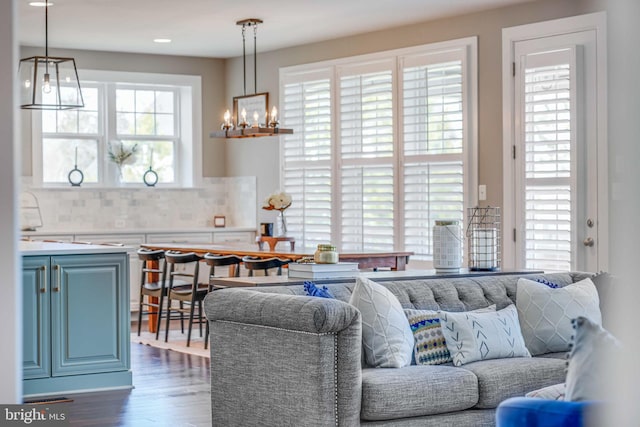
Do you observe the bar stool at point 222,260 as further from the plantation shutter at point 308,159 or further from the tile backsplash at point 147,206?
the tile backsplash at point 147,206

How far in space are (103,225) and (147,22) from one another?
2.49 meters

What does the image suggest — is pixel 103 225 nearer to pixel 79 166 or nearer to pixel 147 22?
pixel 79 166

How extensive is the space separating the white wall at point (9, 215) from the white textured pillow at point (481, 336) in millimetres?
2293

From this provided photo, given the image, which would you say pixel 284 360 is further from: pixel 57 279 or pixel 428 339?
pixel 57 279

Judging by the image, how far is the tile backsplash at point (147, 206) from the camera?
911 cm

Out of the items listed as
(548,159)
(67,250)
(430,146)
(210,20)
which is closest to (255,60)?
(210,20)

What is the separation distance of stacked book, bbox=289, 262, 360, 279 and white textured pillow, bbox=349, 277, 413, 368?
41 cm

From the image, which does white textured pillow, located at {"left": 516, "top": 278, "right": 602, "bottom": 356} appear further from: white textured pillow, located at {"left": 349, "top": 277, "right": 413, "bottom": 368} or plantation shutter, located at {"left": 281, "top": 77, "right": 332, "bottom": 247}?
plantation shutter, located at {"left": 281, "top": 77, "right": 332, "bottom": 247}

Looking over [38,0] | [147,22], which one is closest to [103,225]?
[147,22]

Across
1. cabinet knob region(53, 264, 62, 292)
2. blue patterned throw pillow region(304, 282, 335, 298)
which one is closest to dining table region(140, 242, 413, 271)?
cabinet knob region(53, 264, 62, 292)

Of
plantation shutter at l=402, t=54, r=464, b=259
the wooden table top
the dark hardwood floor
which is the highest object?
plantation shutter at l=402, t=54, r=464, b=259

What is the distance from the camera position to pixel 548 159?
6.77 meters

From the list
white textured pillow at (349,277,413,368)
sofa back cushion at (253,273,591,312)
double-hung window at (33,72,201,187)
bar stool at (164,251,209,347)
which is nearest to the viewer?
white textured pillow at (349,277,413,368)

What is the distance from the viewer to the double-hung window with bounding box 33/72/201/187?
9.27m
